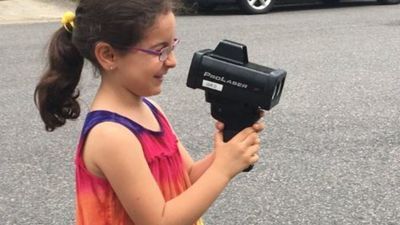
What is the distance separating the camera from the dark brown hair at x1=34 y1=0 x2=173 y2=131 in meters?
1.58

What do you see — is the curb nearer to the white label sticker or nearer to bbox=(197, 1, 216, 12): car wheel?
bbox=(197, 1, 216, 12): car wheel

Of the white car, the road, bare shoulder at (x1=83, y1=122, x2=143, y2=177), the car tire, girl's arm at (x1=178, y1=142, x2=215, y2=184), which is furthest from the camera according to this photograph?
the car tire

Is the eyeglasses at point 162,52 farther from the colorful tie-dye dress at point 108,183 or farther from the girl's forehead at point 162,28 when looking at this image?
the colorful tie-dye dress at point 108,183

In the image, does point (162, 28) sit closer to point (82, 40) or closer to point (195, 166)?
point (82, 40)

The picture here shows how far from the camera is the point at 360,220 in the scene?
3.44 meters

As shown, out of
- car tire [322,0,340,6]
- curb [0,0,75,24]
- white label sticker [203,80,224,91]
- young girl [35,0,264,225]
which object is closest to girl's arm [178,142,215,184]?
young girl [35,0,264,225]

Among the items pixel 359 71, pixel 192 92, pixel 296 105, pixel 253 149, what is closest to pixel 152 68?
pixel 253 149

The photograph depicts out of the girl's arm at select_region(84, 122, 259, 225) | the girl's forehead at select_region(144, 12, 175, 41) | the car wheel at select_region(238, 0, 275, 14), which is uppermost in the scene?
the girl's forehead at select_region(144, 12, 175, 41)

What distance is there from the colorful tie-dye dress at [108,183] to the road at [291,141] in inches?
A: 22.7

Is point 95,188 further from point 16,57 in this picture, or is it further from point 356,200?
point 16,57

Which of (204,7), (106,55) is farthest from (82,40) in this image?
(204,7)

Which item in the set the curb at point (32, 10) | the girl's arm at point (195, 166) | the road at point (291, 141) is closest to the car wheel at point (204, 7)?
the curb at point (32, 10)

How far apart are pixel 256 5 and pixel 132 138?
35.3ft

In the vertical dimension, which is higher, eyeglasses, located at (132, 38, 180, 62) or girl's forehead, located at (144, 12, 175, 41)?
girl's forehead, located at (144, 12, 175, 41)
